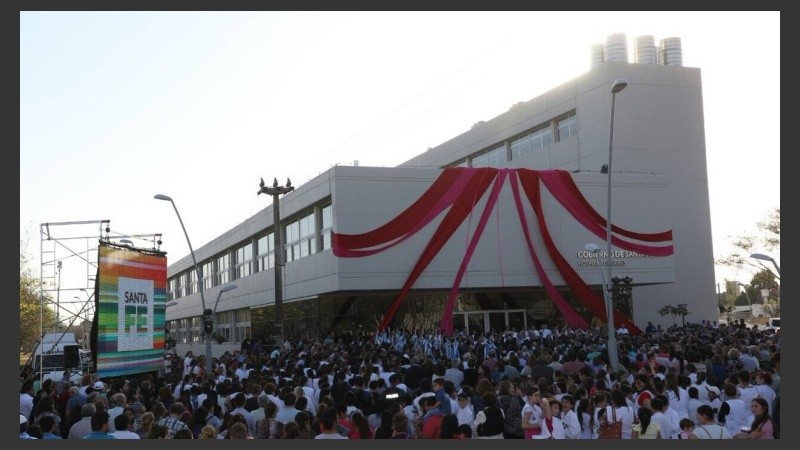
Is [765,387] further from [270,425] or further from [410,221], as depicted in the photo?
[410,221]

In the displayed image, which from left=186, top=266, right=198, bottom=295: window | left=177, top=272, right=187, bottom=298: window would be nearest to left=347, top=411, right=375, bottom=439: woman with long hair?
left=186, top=266, right=198, bottom=295: window

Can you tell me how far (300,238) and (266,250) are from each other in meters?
7.54

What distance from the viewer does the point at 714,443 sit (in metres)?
7.03

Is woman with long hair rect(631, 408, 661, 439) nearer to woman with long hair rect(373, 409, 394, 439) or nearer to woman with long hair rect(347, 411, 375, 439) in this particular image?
woman with long hair rect(373, 409, 394, 439)

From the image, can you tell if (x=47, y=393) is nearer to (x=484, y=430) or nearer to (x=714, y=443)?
(x=484, y=430)

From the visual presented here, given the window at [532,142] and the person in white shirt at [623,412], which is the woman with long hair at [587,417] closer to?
the person in white shirt at [623,412]

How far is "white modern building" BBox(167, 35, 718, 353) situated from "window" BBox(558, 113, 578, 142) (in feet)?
0.23

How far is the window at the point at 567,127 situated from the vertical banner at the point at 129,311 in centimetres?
2807

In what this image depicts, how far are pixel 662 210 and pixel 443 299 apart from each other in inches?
471

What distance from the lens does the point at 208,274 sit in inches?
2589

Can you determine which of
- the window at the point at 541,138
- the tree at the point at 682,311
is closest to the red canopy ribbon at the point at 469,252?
the window at the point at 541,138

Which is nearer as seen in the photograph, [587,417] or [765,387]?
[587,417]

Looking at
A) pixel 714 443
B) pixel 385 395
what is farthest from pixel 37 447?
pixel 385 395

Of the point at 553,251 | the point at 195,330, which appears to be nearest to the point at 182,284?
the point at 195,330
